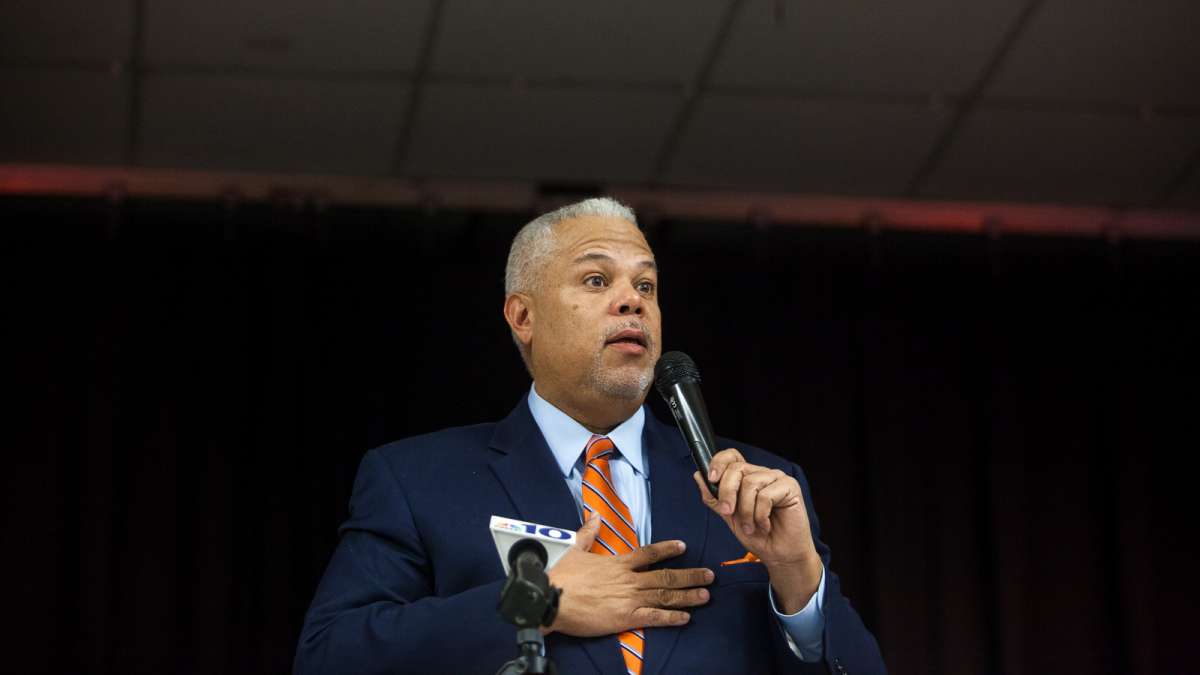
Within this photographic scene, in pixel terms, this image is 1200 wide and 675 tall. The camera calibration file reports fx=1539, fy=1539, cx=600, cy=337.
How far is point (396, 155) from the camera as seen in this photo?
17.8 feet

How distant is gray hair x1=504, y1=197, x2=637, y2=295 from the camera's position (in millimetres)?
2613

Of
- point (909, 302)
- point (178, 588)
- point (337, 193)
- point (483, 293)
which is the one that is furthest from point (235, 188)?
point (909, 302)

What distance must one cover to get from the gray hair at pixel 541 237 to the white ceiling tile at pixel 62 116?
8.85 ft

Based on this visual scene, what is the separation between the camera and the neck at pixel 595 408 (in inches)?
96.7

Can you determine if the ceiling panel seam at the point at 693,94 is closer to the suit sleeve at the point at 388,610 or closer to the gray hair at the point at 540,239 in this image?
the gray hair at the point at 540,239

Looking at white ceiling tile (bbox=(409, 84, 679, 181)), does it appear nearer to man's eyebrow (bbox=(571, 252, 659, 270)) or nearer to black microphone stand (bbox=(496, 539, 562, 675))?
man's eyebrow (bbox=(571, 252, 659, 270))

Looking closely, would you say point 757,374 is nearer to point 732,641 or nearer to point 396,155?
point 396,155

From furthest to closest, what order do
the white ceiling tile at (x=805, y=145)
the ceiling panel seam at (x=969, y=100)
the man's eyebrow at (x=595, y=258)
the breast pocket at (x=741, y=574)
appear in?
the white ceiling tile at (x=805, y=145) → the ceiling panel seam at (x=969, y=100) → the man's eyebrow at (x=595, y=258) → the breast pocket at (x=741, y=574)

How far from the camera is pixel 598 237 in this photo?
2557 millimetres

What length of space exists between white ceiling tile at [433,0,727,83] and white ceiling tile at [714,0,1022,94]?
0.15m

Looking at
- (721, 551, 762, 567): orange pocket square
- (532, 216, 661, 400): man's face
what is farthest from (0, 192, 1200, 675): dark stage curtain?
(721, 551, 762, 567): orange pocket square

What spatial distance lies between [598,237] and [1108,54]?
2.97m

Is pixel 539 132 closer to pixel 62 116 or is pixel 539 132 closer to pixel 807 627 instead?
pixel 62 116

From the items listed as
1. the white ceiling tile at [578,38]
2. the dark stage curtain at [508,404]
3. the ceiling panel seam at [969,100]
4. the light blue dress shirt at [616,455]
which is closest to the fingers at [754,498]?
the light blue dress shirt at [616,455]
